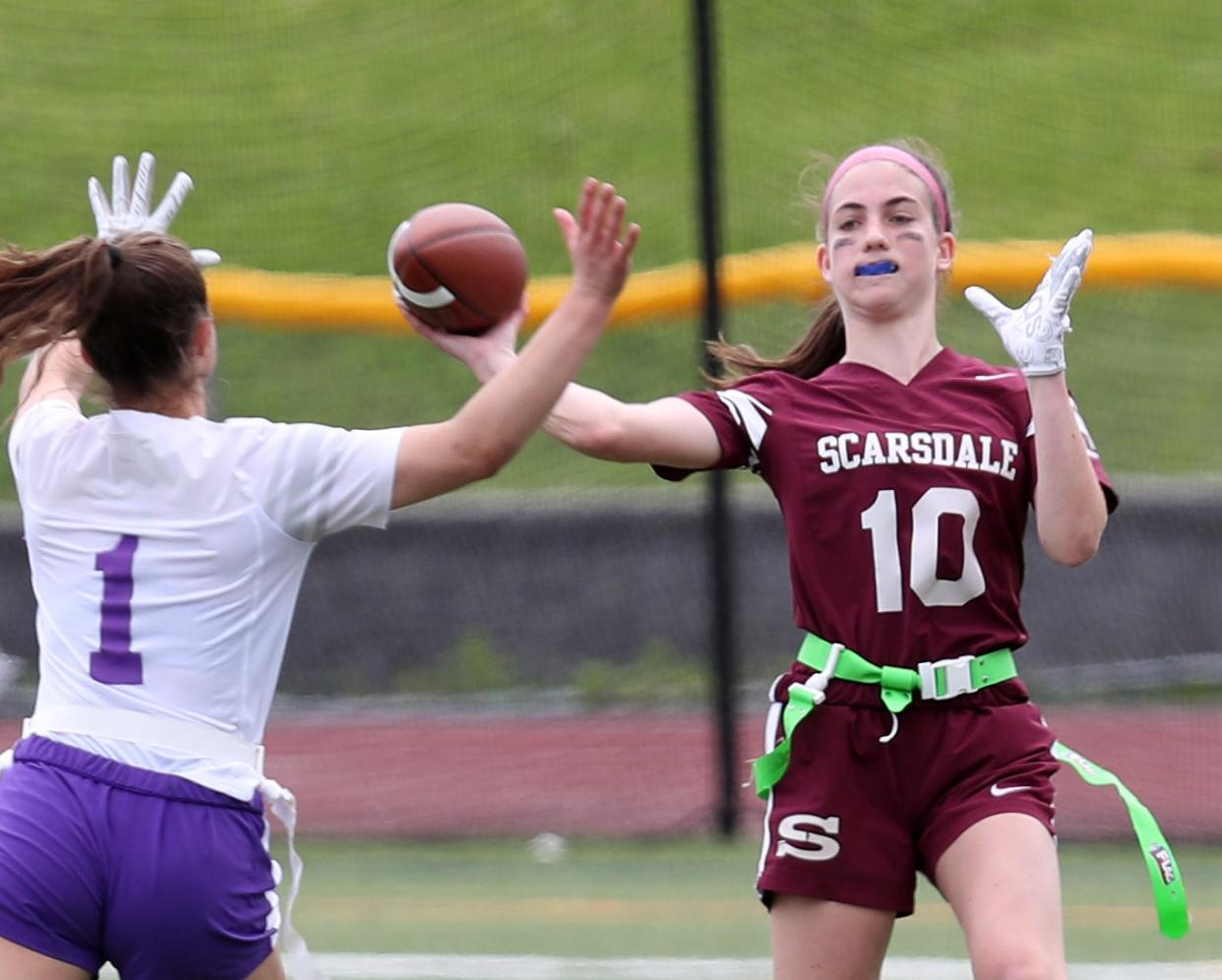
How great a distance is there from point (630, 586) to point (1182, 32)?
4576 millimetres

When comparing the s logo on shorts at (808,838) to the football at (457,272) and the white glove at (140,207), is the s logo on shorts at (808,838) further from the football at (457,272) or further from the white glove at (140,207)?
the white glove at (140,207)

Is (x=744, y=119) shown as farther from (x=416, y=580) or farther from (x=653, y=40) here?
(x=416, y=580)

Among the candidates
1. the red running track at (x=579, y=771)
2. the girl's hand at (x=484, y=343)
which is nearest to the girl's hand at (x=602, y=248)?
the girl's hand at (x=484, y=343)

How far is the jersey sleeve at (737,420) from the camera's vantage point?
3766 millimetres

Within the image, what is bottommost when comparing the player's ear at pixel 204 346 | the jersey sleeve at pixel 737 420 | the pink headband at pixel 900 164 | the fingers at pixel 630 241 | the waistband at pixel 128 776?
the waistband at pixel 128 776

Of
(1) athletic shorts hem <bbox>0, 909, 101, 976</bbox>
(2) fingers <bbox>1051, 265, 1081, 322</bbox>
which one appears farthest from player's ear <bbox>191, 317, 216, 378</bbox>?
(2) fingers <bbox>1051, 265, 1081, 322</bbox>

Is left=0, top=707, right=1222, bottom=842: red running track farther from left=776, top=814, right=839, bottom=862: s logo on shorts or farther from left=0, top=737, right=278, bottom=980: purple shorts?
left=0, top=737, right=278, bottom=980: purple shorts

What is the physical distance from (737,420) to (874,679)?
1.80ft

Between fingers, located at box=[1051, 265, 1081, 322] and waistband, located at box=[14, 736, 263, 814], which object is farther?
fingers, located at box=[1051, 265, 1081, 322]

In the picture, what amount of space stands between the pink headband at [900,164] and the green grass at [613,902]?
8.22ft

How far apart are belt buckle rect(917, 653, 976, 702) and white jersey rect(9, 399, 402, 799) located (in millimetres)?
1071

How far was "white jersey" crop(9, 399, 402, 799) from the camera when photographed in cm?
298

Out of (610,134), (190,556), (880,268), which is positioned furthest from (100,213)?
(610,134)

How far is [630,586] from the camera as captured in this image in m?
9.61
